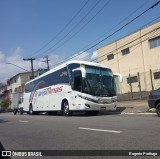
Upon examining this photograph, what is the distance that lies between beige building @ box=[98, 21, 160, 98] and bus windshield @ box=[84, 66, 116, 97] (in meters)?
12.4

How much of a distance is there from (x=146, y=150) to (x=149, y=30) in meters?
32.3

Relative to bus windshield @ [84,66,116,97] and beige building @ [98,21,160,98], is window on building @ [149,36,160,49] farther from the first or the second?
bus windshield @ [84,66,116,97]

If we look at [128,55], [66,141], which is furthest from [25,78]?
[66,141]

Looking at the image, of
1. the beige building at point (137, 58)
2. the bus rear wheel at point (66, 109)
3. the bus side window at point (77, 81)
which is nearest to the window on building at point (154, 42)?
the beige building at point (137, 58)

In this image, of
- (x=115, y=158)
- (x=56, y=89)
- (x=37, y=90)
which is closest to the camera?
(x=115, y=158)

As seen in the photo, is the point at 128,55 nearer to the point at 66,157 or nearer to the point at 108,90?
the point at 108,90

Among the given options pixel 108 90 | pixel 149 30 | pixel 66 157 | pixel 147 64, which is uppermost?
pixel 149 30

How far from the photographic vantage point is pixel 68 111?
2233 centimetres

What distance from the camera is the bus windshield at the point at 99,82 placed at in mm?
20141

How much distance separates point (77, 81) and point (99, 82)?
1.42 meters

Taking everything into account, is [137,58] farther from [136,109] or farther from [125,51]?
[136,109]

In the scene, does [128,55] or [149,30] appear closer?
[149,30]

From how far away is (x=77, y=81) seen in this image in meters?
20.6

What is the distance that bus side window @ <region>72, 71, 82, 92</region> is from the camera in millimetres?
20403
